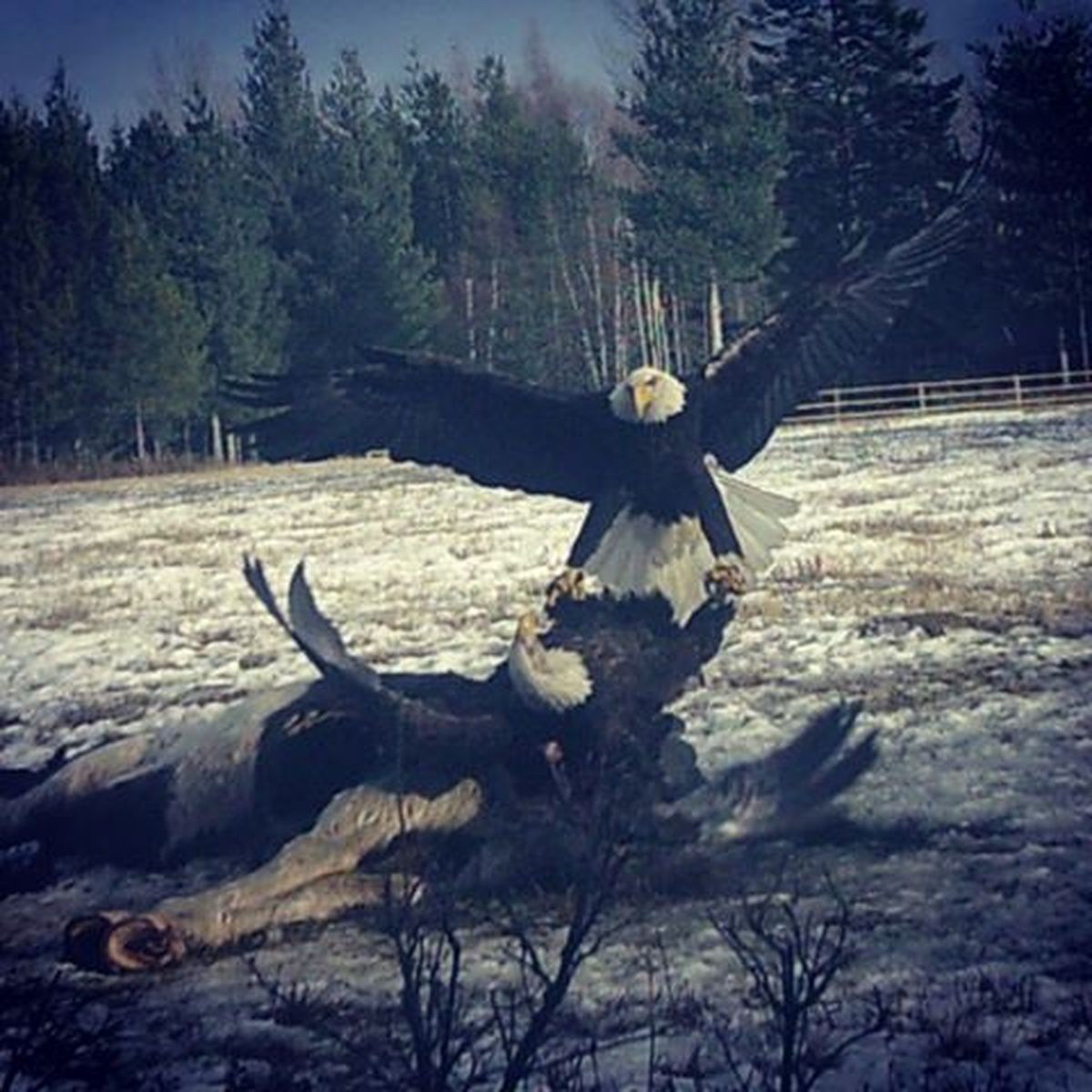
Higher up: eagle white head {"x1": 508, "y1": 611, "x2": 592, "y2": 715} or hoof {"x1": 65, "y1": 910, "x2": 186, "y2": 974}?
eagle white head {"x1": 508, "y1": 611, "x2": 592, "y2": 715}

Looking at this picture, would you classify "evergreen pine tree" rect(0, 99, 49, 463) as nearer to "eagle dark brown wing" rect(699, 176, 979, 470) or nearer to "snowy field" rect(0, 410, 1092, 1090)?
"snowy field" rect(0, 410, 1092, 1090)

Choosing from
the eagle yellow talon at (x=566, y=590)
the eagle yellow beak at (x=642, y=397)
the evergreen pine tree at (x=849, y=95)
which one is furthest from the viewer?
the evergreen pine tree at (x=849, y=95)

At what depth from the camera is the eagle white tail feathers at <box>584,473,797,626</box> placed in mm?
2418

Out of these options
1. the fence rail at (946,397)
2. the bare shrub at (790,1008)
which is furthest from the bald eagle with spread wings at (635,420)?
the bare shrub at (790,1008)

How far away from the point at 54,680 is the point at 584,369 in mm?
1392

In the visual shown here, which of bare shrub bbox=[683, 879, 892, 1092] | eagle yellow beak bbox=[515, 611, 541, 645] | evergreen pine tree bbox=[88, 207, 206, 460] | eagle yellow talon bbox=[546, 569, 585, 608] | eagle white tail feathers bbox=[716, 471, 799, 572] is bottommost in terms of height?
bare shrub bbox=[683, 879, 892, 1092]

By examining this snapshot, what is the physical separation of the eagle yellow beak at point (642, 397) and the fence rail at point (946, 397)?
1.96 feet

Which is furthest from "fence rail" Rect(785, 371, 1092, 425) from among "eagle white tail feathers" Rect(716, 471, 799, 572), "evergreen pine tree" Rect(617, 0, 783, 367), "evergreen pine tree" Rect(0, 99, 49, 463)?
"evergreen pine tree" Rect(0, 99, 49, 463)

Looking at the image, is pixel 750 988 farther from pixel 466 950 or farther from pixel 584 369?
pixel 584 369

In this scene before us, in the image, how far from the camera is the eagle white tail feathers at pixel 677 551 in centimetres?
242

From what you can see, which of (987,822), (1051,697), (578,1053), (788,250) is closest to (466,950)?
(578,1053)

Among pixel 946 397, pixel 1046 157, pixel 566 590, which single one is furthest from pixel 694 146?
pixel 566 590

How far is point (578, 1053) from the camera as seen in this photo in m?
1.26

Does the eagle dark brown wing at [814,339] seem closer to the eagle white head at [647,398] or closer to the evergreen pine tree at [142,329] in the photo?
the eagle white head at [647,398]
